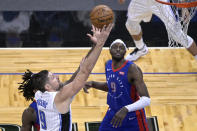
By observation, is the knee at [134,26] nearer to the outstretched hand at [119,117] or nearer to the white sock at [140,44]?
the white sock at [140,44]

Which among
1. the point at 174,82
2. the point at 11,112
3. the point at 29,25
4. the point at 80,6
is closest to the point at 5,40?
the point at 29,25

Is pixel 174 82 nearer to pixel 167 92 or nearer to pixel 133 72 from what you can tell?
pixel 167 92

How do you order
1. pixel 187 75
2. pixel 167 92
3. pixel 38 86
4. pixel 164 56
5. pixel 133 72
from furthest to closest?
pixel 164 56
pixel 187 75
pixel 167 92
pixel 133 72
pixel 38 86

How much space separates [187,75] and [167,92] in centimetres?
68

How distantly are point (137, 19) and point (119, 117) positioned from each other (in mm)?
3130

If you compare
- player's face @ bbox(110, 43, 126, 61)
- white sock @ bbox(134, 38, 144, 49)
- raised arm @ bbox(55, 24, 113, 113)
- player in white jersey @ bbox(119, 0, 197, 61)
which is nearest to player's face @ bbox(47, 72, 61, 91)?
raised arm @ bbox(55, 24, 113, 113)

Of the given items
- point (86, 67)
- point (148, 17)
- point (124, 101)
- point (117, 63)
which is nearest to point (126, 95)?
point (124, 101)

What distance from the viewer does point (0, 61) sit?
8000 millimetres

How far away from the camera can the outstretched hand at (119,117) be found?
15.4ft

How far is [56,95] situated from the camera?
4.05 metres

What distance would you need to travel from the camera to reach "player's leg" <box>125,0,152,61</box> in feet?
24.4

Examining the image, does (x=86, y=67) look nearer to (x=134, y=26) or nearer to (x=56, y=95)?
(x=56, y=95)

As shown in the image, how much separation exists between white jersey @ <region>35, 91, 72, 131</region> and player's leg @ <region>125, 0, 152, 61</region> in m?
3.58

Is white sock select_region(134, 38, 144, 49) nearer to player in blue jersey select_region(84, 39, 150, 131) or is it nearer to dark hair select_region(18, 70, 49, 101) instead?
player in blue jersey select_region(84, 39, 150, 131)
